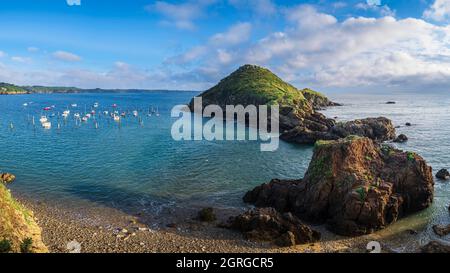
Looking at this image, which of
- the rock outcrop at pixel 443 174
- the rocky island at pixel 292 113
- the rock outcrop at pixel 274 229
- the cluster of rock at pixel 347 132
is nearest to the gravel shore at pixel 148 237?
the rock outcrop at pixel 274 229

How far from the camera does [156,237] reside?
35.0 m

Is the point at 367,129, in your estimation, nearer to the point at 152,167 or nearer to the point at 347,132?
the point at 347,132

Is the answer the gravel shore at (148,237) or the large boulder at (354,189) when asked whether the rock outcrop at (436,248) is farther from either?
the large boulder at (354,189)

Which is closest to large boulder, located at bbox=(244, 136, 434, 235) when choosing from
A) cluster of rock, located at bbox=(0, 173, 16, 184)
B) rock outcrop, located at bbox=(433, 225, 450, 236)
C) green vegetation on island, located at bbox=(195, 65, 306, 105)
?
rock outcrop, located at bbox=(433, 225, 450, 236)

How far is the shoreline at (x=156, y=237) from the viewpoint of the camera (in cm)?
3272

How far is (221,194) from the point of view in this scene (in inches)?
1914

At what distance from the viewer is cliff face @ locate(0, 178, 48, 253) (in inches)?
1024

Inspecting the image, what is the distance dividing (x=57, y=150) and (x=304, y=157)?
176 feet

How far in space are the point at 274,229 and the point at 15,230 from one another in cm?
2314

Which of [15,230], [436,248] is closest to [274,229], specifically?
[436,248]

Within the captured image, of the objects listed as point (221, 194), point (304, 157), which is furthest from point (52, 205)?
point (304, 157)

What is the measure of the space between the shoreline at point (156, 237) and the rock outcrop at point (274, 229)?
25.5 inches

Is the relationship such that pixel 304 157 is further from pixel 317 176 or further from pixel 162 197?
pixel 162 197
